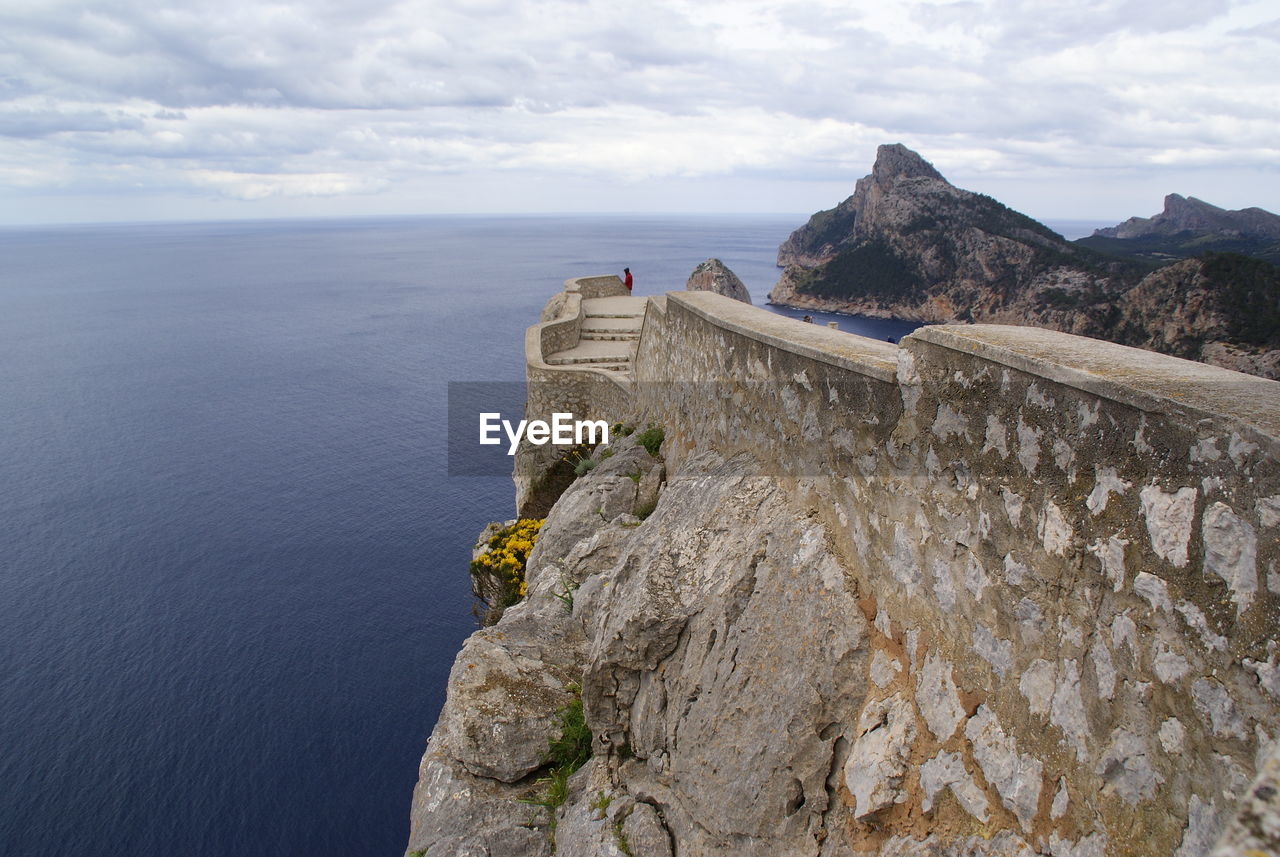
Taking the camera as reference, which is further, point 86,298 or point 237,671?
point 86,298

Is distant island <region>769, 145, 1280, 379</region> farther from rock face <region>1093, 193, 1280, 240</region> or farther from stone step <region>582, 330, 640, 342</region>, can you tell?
stone step <region>582, 330, 640, 342</region>

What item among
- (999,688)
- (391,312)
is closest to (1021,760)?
(999,688)

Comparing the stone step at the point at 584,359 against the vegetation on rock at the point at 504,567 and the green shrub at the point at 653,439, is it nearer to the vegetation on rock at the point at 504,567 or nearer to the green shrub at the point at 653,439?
the vegetation on rock at the point at 504,567

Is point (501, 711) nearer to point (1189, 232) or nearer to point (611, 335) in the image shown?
point (611, 335)

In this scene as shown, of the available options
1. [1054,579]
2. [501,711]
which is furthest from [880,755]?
[501,711]

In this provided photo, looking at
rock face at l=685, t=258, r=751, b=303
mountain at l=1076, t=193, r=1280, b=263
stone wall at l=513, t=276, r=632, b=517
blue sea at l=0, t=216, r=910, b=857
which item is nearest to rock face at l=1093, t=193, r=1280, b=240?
mountain at l=1076, t=193, r=1280, b=263

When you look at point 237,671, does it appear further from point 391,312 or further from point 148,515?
point 391,312
